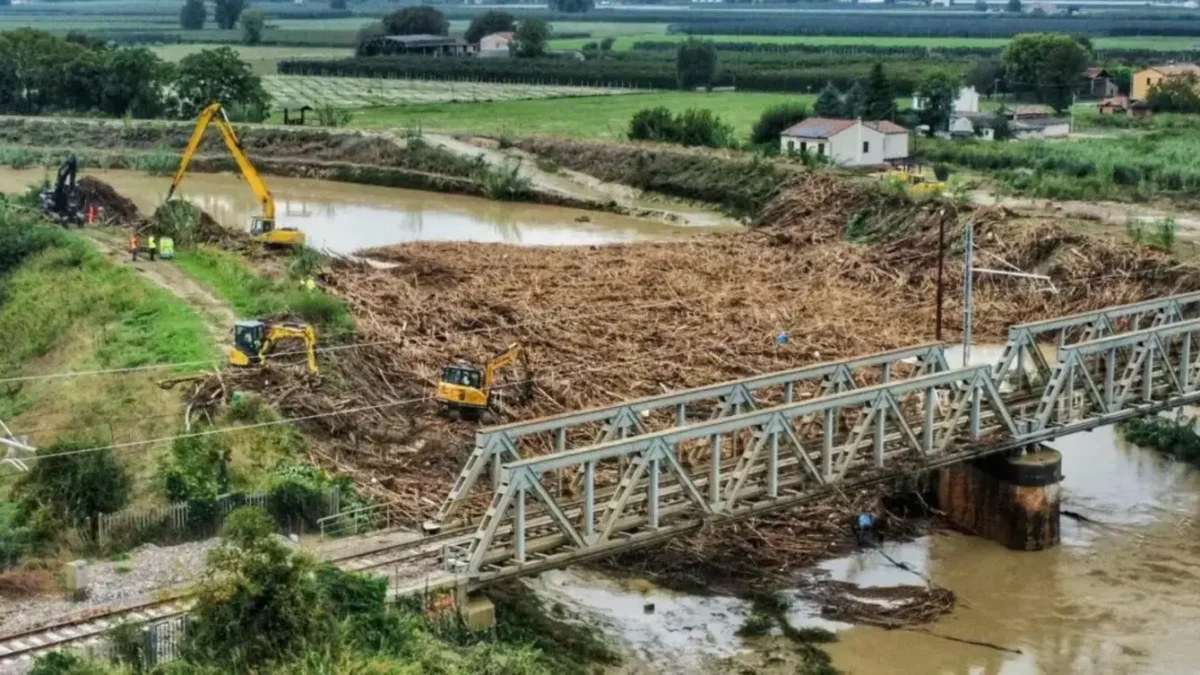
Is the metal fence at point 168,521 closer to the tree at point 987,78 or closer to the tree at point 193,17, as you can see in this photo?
the tree at point 987,78

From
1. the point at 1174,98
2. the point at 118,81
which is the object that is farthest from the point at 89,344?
the point at 1174,98

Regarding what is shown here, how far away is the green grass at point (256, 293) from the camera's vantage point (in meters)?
34.6

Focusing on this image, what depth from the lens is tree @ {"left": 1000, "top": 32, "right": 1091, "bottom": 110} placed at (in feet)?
300

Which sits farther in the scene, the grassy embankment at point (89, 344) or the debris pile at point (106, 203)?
the debris pile at point (106, 203)

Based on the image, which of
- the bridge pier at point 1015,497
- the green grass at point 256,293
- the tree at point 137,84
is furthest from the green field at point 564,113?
the bridge pier at point 1015,497

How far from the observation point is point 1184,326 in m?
28.6

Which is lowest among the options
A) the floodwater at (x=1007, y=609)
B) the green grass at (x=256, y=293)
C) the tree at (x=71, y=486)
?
the floodwater at (x=1007, y=609)

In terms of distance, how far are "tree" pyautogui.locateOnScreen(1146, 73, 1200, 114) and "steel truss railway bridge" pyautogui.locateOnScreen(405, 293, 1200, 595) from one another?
54418mm

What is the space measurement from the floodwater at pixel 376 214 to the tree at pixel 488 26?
215 ft

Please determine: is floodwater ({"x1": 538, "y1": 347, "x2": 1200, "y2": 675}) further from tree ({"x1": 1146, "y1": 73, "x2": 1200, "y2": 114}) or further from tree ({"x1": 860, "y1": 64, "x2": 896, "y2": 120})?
tree ({"x1": 1146, "y1": 73, "x2": 1200, "y2": 114})

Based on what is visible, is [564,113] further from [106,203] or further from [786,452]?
[786,452]

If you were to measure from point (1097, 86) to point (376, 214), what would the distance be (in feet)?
159

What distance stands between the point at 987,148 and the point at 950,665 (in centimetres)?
4525

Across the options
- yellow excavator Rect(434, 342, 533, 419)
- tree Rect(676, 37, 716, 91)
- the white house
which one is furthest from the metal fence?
tree Rect(676, 37, 716, 91)
